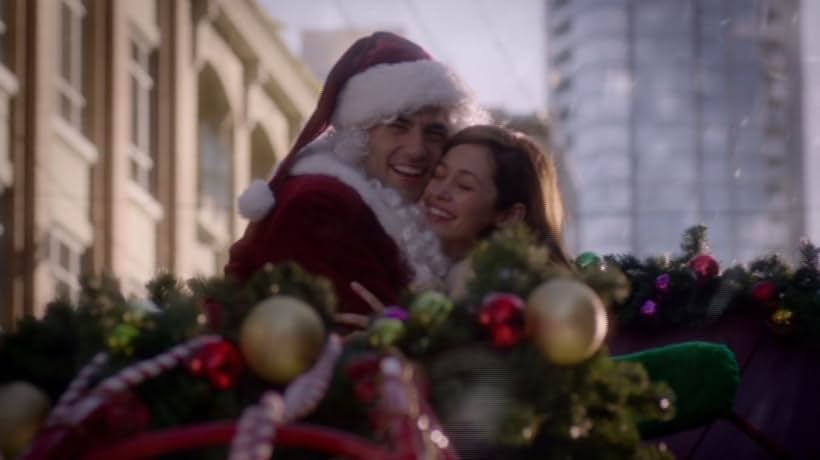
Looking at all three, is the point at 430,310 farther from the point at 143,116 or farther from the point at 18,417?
the point at 143,116

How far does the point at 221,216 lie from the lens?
68.2 feet

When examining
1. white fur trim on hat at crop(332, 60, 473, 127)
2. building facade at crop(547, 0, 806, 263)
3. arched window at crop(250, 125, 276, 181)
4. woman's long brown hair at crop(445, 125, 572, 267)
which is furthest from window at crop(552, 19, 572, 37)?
woman's long brown hair at crop(445, 125, 572, 267)

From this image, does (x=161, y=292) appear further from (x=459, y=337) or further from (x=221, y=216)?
(x=221, y=216)

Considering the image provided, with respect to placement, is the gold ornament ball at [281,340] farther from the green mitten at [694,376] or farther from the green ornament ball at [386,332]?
the green mitten at [694,376]

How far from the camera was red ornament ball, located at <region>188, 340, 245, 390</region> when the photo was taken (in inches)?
85.2

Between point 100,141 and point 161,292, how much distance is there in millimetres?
12572

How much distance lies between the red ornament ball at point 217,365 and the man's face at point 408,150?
2053 mm

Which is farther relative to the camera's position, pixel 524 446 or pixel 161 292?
pixel 161 292

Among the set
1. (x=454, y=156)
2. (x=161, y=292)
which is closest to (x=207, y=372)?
(x=161, y=292)

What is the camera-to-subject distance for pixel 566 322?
2.20m

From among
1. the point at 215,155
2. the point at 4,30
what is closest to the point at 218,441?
the point at 4,30

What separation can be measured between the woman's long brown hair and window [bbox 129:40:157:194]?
40.2 feet

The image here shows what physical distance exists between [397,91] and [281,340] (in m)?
2.26

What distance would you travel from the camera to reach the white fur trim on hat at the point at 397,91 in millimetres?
4363
